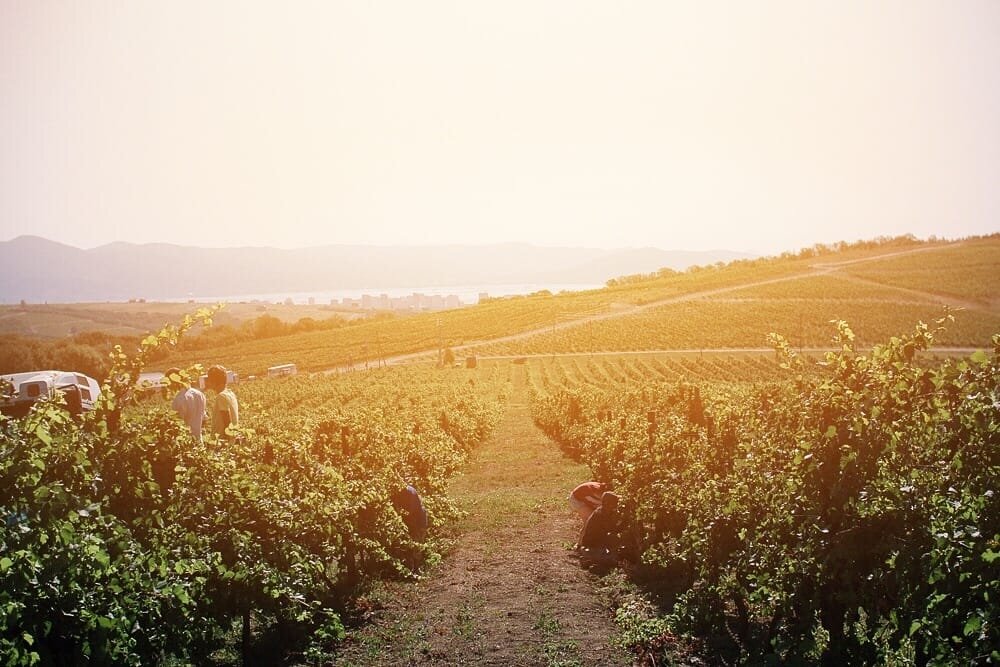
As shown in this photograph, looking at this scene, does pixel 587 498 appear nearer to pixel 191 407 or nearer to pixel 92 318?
pixel 191 407

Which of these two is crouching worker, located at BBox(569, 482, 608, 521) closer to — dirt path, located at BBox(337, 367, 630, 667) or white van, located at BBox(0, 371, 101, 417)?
dirt path, located at BBox(337, 367, 630, 667)

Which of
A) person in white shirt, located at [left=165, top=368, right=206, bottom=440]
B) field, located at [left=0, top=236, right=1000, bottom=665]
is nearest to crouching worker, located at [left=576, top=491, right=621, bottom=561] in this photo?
field, located at [left=0, top=236, right=1000, bottom=665]

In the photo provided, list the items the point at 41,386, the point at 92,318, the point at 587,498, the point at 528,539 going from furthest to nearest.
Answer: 1. the point at 92,318
2. the point at 41,386
3. the point at 528,539
4. the point at 587,498

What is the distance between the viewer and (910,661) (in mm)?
4715

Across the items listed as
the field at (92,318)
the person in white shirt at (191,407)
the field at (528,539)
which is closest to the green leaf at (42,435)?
the field at (528,539)

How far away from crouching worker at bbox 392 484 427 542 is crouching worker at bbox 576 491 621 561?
212cm

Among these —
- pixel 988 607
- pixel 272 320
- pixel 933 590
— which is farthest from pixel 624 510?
pixel 272 320

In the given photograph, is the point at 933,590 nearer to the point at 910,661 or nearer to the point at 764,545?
the point at 910,661

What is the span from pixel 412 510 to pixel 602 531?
252cm

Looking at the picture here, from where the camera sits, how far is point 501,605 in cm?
769

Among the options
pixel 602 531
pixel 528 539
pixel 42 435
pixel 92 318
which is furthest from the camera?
pixel 92 318

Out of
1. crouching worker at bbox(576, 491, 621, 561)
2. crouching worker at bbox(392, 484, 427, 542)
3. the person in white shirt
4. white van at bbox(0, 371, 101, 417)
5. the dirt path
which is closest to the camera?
the dirt path

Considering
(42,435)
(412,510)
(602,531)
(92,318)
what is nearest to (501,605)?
(602,531)

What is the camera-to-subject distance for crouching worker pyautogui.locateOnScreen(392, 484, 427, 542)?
9.76 m
